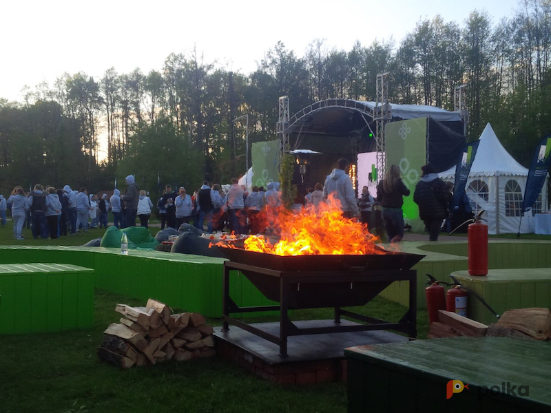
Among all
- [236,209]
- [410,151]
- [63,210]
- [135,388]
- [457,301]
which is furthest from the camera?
[410,151]

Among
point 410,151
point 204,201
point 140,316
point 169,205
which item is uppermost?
point 410,151

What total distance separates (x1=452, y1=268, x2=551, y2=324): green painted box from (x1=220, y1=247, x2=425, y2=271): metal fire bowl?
1.51 meters

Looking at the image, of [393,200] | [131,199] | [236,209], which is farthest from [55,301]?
[236,209]

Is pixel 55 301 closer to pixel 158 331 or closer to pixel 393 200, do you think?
pixel 158 331

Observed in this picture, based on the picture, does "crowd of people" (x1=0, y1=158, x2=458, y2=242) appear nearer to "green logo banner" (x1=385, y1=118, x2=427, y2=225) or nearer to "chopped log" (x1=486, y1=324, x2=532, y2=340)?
"green logo banner" (x1=385, y1=118, x2=427, y2=225)

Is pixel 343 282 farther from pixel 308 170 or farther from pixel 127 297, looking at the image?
pixel 308 170

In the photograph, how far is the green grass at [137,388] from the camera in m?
4.01

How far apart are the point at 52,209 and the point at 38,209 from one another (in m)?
0.51

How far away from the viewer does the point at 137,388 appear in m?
4.39

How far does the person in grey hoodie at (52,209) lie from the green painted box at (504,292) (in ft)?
51.7

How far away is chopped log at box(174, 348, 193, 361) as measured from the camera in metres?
5.13

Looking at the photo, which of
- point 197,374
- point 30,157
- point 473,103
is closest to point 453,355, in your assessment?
point 197,374

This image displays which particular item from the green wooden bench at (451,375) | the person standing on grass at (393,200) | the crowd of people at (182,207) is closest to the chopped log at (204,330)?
the green wooden bench at (451,375)

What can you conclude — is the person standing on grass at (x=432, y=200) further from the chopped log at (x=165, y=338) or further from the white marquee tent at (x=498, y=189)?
the white marquee tent at (x=498, y=189)
